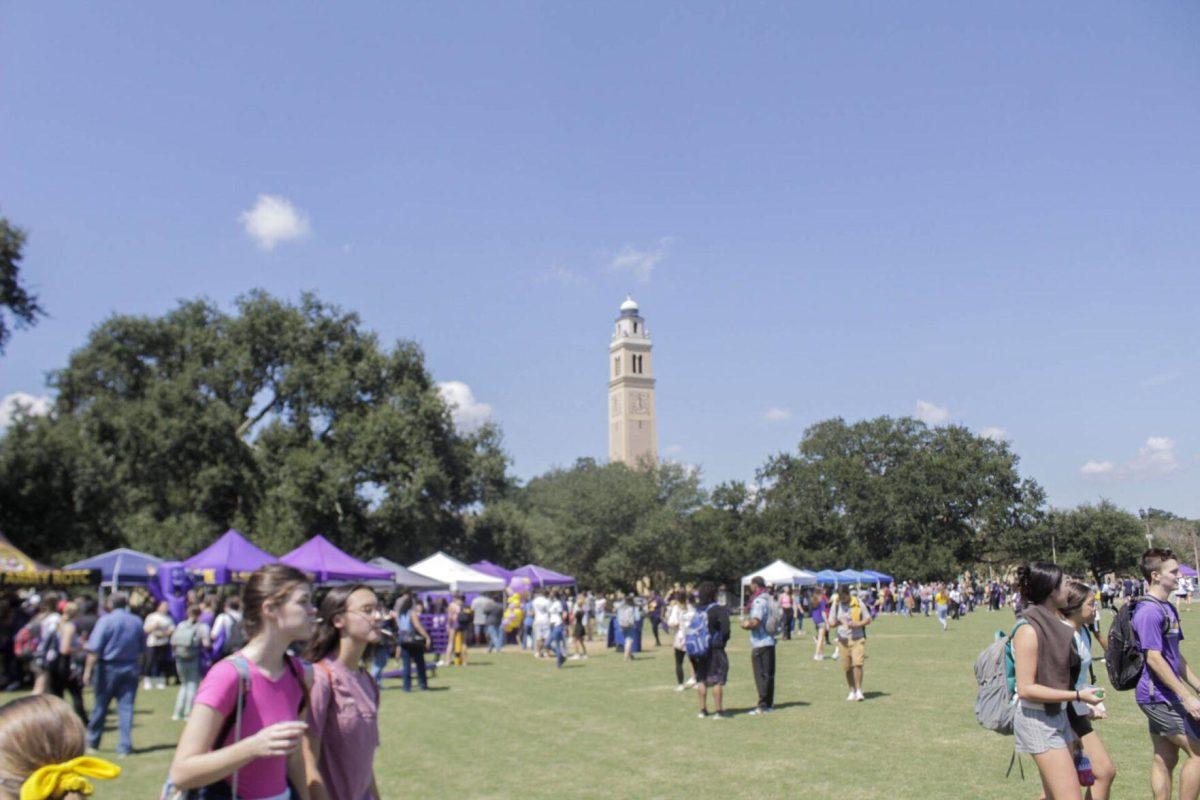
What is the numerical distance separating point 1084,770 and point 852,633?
847cm

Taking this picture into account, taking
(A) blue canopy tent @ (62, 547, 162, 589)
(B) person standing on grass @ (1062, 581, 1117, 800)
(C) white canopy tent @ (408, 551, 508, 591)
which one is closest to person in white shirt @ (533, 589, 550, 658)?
(C) white canopy tent @ (408, 551, 508, 591)

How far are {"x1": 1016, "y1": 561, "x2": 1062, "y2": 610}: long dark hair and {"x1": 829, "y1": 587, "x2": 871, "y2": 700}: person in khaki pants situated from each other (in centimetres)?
839

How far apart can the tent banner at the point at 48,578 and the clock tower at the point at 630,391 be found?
9842cm

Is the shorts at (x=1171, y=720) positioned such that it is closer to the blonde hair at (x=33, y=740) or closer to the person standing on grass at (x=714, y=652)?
the blonde hair at (x=33, y=740)

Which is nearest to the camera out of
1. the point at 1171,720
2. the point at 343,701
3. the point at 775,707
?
the point at 343,701

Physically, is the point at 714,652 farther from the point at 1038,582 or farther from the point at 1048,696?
the point at 1048,696

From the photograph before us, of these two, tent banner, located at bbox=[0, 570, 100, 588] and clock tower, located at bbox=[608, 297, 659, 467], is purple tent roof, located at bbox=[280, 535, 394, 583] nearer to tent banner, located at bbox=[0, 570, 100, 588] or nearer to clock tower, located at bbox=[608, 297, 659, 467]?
tent banner, located at bbox=[0, 570, 100, 588]

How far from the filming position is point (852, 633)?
13641 mm

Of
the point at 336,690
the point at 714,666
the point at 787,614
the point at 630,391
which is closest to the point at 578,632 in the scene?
the point at 787,614

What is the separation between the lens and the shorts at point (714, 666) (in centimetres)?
1227

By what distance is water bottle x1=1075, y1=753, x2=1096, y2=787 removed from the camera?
5285 mm

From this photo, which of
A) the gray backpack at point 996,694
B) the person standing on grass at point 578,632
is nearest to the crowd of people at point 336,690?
the gray backpack at point 996,694

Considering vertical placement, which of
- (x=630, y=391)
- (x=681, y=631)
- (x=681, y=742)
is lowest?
(x=681, y=742)

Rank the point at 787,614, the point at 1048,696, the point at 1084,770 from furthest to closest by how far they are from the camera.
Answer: the point at 787,614 < the point at 1084,770 < the point at 1048,696
